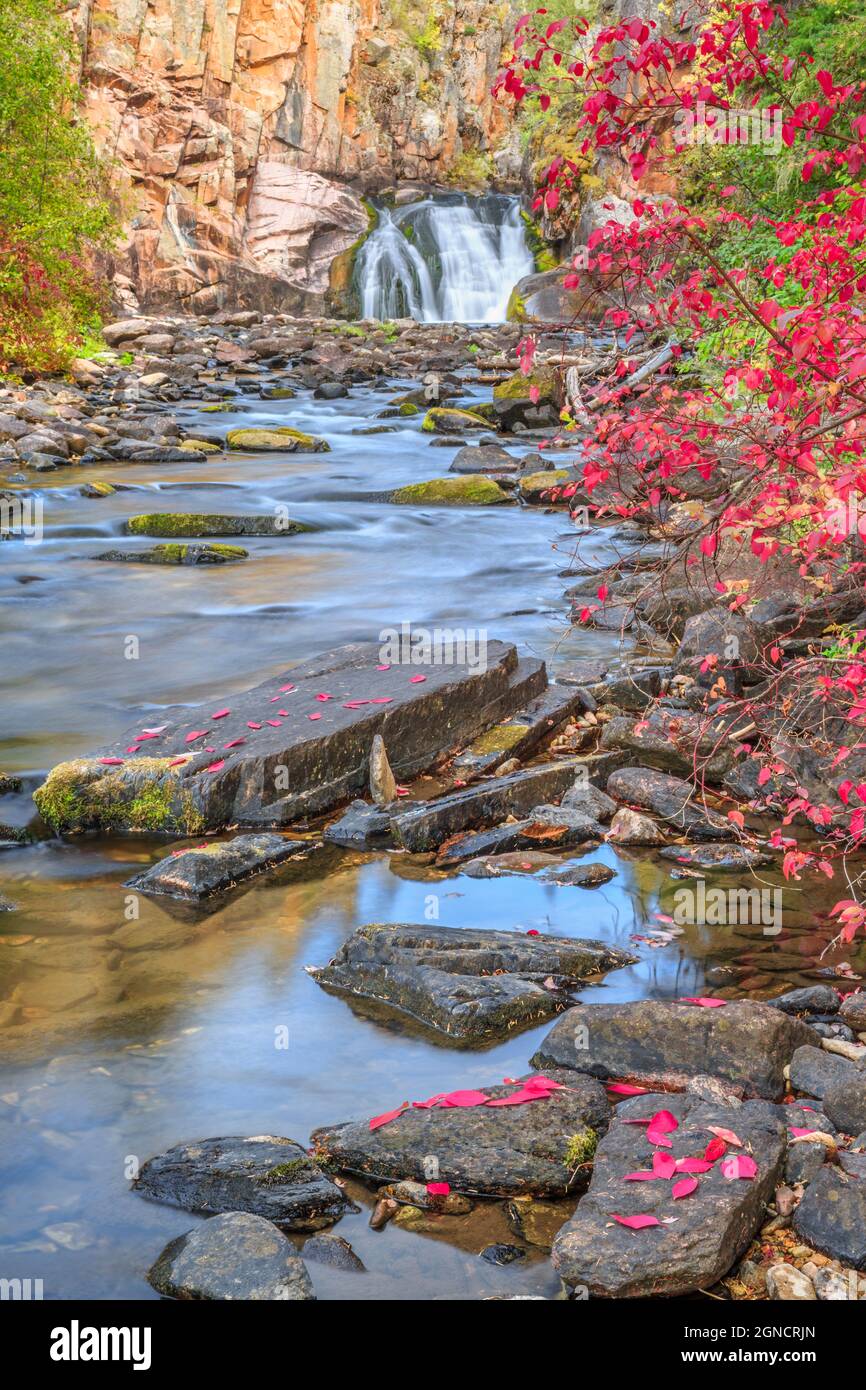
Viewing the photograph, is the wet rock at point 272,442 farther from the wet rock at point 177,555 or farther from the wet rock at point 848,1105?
the wet rock at point 848,1105

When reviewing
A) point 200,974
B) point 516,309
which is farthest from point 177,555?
point 516,309

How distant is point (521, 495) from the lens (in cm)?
1623

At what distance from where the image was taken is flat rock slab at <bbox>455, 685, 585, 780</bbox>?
7207 mm

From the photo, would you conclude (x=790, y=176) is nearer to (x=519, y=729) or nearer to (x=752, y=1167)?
(x=519, y=729)

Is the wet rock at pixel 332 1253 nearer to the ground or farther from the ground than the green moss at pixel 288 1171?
nearer to the ground

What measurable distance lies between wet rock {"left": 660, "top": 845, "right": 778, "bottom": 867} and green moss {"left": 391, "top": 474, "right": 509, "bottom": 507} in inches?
409

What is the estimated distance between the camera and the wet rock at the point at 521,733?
7.21 meters

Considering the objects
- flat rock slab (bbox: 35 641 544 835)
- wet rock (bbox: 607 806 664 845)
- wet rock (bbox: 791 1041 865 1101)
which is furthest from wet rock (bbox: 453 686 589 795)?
wet rock (bbox: 791 1041 865 1101)

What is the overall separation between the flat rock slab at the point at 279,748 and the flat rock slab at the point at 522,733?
0.10 metres

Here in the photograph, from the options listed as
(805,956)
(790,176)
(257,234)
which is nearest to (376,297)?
(257,234)

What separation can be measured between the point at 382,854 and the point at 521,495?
10750mm

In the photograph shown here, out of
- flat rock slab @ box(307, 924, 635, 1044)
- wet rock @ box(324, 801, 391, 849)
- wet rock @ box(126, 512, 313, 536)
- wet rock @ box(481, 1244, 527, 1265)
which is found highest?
wet rock @ box(126, 512, 313, 536)

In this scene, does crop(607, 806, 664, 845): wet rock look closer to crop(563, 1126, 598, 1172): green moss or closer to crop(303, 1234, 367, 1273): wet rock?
crop(563, 1126, 598, 1172): green moss

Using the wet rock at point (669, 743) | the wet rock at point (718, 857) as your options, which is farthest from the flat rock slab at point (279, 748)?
the wet rock at point (718, 857)
